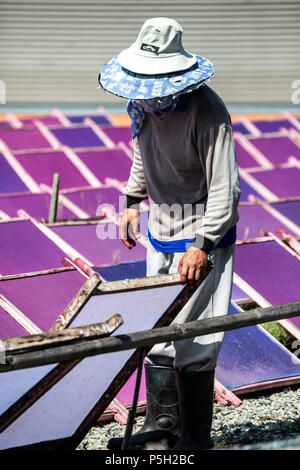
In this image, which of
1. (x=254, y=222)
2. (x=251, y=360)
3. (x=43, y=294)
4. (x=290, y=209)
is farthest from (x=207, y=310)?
(x=290, y=209)

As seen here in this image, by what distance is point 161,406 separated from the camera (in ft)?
9.92

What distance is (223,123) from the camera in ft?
9.02

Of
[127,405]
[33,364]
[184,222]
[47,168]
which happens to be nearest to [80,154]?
[47,168]

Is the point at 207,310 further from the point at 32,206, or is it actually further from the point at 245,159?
the point at 245,159

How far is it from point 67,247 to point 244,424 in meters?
1.86

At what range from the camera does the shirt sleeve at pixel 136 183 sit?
313 centimetres

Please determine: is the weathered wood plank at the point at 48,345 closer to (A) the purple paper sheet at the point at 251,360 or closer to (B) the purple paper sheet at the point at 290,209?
(A) the purple paper sheet at the point at 251,360

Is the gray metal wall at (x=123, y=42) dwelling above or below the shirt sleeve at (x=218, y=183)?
above

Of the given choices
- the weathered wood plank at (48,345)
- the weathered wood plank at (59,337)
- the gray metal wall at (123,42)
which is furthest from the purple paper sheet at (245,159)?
the gray metal wall at (123,42)


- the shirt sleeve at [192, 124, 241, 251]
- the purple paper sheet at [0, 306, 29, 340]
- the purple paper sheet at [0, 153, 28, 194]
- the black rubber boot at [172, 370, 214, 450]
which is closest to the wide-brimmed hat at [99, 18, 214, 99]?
the shirt sleeve at [192, 124, 241, 251]

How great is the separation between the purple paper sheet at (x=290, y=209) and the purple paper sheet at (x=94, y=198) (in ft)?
3.92

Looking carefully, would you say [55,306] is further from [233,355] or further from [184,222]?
[184,222]

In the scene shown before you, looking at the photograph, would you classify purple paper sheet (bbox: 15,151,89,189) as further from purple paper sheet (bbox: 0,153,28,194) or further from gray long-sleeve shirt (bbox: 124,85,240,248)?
gray long-sleeve shirt (bbox: 124,85,240,248)

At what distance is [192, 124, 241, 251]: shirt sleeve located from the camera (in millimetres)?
2732
